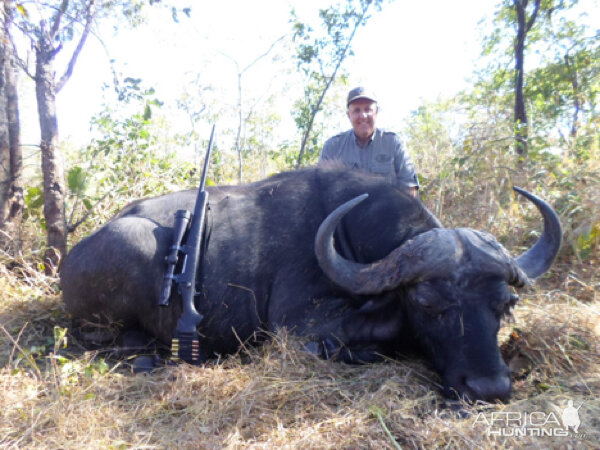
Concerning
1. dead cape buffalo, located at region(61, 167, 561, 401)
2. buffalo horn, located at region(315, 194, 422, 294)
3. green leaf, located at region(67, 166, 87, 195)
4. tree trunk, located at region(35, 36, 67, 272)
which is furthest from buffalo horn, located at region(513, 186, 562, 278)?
green leaf, located at region(67, 166, 87, 195)

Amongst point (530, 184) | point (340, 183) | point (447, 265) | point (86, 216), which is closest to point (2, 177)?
point (86, 216)

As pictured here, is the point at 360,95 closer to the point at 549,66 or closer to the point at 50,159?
the point at 50,159

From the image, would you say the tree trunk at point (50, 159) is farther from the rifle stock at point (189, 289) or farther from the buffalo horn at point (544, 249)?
the buffalo horn at point (544, 249)

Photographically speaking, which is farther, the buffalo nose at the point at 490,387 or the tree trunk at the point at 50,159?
the tree trunk at the point at 50,159

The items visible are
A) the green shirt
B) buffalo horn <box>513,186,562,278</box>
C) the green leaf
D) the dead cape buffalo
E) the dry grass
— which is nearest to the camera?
the dry grass

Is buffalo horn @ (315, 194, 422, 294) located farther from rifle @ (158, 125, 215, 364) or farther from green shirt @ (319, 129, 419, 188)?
green shirt @ (319, 129, 419, 188)

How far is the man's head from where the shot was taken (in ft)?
17.4

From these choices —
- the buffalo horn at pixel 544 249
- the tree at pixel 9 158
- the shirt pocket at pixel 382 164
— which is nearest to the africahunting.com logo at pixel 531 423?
the buffalo horn at pixel 544 249

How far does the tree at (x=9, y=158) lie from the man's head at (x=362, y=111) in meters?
3.75

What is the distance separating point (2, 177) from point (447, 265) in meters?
4.56

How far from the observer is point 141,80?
4496mm

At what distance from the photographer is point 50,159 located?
4555 mm

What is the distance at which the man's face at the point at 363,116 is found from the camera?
538cm

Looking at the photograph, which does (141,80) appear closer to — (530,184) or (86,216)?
(86,216)
